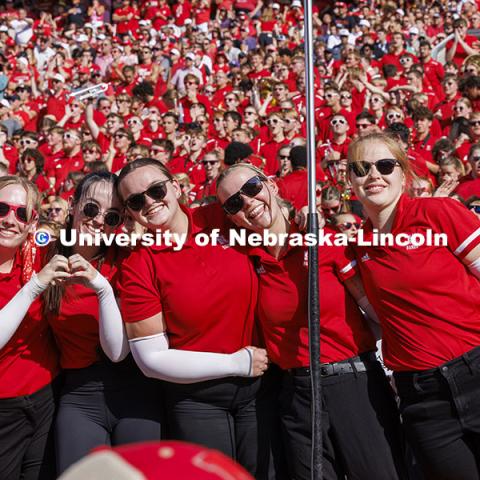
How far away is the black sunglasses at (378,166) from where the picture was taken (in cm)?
284

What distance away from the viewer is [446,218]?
2688 mm

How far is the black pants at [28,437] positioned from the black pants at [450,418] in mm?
1478

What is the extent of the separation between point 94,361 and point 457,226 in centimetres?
155

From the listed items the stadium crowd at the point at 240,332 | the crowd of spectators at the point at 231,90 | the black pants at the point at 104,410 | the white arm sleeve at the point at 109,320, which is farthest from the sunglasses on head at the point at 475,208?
the white arm sleeve at the point at 109,320

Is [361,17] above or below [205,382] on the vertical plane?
above

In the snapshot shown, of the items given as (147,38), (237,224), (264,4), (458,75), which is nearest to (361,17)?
(264,4)

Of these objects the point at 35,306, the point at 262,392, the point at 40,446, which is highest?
the point at 35,306

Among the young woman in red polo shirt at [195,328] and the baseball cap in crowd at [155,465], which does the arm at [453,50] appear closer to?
the young woman in red polo shirt at [195,328]

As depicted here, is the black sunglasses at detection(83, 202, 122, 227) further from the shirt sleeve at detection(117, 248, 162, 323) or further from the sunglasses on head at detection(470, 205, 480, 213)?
the sunglasses on head at detection(470, 205, 480, 213)

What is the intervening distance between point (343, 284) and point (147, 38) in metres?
15.5

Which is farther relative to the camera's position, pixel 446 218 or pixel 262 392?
pixel 262 392

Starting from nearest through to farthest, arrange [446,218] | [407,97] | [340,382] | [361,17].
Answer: [446,218]
[340,382]
[407,97]
[361,17]

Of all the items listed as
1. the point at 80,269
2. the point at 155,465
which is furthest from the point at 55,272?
the point at 155,465

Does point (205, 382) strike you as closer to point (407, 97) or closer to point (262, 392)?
point (262, 392)
